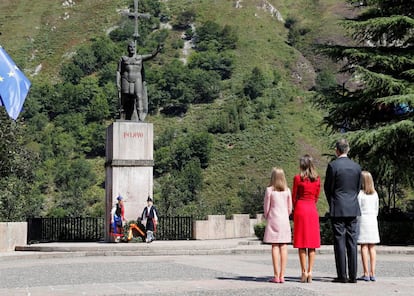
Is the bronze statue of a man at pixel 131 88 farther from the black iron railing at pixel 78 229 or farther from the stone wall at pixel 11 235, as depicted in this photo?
the stone wall at pixel 11 235

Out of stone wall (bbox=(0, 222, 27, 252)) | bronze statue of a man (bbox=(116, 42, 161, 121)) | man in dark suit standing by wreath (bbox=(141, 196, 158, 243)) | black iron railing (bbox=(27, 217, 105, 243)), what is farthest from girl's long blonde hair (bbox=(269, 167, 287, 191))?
black iron railing (bbox=(27, 217, 105, 243))

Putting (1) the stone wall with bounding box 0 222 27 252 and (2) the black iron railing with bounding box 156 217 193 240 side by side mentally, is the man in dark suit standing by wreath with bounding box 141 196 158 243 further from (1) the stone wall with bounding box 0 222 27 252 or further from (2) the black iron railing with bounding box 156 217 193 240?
(1) the stone wall with bounding box 0 222 27 252

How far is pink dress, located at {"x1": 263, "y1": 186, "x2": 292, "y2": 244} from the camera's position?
11.3 meters

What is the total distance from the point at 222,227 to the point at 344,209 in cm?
2010

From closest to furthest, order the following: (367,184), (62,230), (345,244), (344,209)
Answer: (344,209) → (345,244) → (367,184) → (62,230)

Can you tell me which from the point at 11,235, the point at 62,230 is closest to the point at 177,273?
the point at 11,235

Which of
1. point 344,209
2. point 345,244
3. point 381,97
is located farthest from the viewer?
point 381,97

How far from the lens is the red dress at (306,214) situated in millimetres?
11164

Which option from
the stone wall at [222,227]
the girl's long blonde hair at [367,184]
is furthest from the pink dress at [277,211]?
the stone wall at [222,227]

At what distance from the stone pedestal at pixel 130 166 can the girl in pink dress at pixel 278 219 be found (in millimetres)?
13616

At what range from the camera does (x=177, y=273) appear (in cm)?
1380

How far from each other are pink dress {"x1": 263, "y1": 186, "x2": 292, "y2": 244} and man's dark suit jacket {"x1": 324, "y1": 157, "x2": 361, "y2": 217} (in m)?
0.66

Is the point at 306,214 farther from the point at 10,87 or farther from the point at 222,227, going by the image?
the point at 222,227

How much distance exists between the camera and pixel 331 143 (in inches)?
971
